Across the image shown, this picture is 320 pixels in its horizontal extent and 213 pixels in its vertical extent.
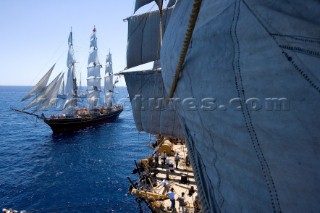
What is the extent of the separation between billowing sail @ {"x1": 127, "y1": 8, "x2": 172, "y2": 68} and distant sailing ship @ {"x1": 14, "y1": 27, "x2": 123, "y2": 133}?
35.0m

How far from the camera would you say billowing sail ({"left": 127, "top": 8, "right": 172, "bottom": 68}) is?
27.7 m

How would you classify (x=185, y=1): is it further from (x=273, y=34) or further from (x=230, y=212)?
(x=230, y=212)

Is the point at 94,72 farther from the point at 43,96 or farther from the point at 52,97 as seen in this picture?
the point at 43,96

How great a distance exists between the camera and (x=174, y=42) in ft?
15.4

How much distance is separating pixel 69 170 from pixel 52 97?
3321 cm

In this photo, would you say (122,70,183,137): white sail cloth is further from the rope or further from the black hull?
the black hull

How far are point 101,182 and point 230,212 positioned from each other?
30.4 metres

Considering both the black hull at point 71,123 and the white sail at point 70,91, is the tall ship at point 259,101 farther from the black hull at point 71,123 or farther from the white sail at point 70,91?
the white sail at point 70,91

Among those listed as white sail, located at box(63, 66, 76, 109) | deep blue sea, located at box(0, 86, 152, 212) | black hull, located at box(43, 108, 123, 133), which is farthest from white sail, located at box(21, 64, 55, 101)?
deep blue sea, located at box(0, 86, 152, 212)

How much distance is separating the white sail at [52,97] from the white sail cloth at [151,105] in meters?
41.7

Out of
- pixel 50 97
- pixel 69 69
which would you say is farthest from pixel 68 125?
pixel 69 69

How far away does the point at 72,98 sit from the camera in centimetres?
6738

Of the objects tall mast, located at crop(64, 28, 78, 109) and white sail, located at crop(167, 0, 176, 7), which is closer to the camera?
white sail, located at crop(167, 0, 176, 7)

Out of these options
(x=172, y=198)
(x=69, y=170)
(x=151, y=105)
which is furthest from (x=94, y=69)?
(x=172, y=198)
